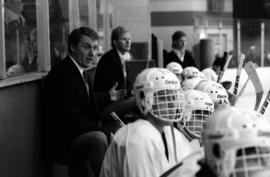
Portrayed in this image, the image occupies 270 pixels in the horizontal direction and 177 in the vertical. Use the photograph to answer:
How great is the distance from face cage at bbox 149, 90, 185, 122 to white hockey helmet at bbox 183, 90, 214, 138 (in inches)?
9.9

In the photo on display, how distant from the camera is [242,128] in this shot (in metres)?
2.00

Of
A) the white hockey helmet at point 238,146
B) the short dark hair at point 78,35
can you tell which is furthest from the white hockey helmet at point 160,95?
the short dark hair at point 78,35

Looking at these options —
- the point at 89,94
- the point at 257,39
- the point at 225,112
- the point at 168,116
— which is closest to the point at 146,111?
the point at 168,116

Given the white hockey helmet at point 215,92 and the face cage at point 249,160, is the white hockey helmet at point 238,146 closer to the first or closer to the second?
the face cage at point 249,160

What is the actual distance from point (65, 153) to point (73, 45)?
0.82 m

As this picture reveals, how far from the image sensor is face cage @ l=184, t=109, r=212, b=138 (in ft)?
12.1

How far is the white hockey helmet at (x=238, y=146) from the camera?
6.48 ft

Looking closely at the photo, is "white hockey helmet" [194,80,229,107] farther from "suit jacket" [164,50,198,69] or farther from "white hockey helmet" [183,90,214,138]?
"suit jacket" [164,50,198,69]

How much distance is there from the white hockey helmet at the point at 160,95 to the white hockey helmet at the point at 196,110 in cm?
26

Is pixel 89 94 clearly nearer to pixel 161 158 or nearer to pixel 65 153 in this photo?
pixel 65 153

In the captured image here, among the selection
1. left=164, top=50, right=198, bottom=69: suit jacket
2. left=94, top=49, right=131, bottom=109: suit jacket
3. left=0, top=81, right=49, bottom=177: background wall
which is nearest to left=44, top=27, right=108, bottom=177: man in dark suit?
left=0, top=81, right=49, bottom=177: background wall

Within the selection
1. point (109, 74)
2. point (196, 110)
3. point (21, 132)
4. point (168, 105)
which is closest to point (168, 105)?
point (168, 105)

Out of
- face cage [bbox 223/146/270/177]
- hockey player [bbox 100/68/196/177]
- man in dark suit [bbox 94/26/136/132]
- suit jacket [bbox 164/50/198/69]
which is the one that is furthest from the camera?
suit jacket [bbox 164/50/198/69]

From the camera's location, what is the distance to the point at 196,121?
378cm
